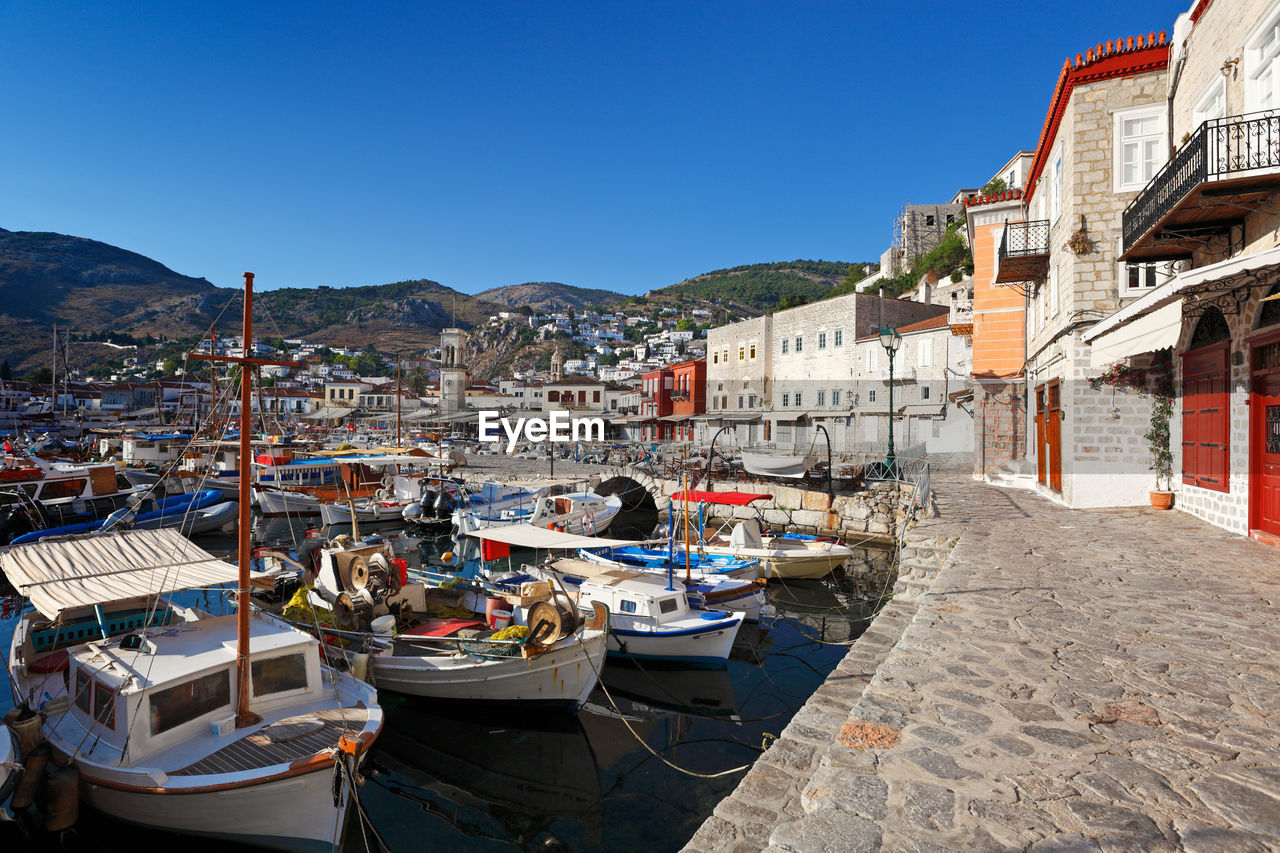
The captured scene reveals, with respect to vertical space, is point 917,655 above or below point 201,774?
above

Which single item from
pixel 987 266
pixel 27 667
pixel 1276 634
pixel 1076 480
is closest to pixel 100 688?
pixel 27 667

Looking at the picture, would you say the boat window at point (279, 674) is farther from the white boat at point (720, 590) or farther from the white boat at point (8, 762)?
the white boat at point (720, 590)

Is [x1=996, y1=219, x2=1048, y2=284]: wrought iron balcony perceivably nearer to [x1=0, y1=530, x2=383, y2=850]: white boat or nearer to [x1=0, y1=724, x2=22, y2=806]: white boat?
[x1=0, y1=530, x2=383, y2=850]: white boat

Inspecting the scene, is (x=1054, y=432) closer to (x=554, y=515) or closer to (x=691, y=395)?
(x=554, y=515)

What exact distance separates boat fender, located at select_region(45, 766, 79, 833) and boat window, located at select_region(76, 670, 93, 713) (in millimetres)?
744

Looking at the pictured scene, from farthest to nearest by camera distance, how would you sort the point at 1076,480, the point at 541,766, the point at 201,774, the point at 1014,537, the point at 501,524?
the point at 501,524
the point at 1076,480
the point at 1014,537
the point at 541,766
the point at 201,774

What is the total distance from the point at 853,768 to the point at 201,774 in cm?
633

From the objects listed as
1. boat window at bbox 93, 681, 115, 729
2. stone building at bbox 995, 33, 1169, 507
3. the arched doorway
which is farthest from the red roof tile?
boat window at bbox 93, 681, 115, 729

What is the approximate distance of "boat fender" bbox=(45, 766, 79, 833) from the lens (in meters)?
6.88

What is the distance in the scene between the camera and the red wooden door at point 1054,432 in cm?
1603

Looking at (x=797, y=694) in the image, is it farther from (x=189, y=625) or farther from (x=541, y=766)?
(x=189, y=625)

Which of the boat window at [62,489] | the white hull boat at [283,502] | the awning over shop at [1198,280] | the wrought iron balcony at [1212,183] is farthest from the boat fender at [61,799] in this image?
the boat window at [62,489]

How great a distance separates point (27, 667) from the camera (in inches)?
347

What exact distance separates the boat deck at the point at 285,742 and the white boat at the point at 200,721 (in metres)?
0.01
